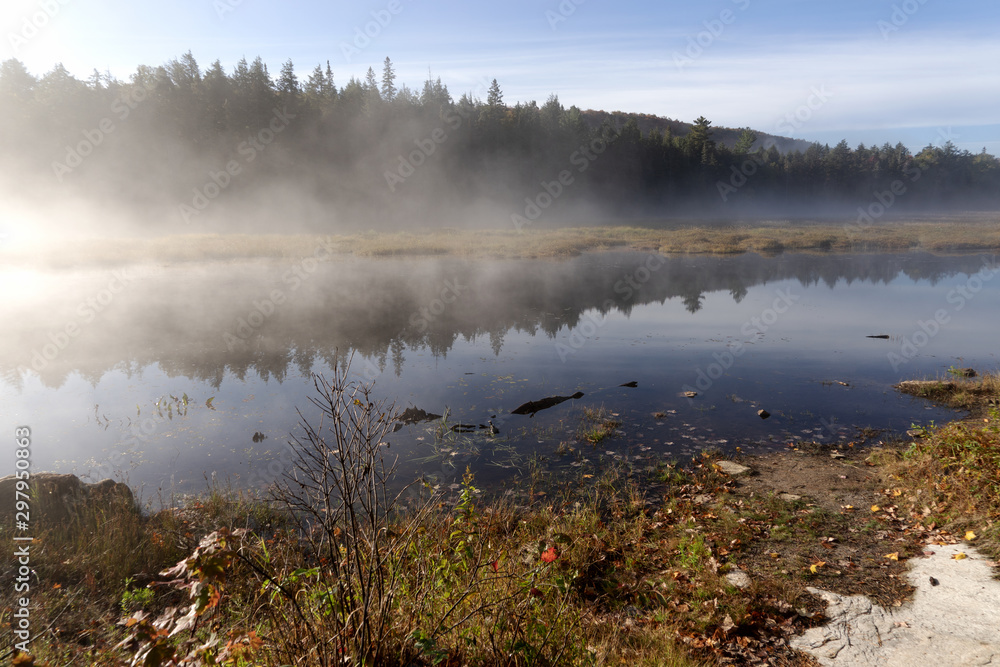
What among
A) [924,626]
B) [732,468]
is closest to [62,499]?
[924,626]

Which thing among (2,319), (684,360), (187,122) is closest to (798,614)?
(684,360)

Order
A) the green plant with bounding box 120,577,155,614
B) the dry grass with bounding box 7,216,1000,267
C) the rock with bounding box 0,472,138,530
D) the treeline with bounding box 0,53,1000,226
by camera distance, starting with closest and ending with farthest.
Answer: the green plant with bounding box 120,577,155,614 → the rock with bounding box 0,472,138,530 → the dry grass with bounding box 7,216,1000,267 → the treeline with bounding box 0,53,1000,226

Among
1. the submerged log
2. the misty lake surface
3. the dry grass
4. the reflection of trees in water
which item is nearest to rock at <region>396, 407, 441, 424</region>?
the misty lake surface

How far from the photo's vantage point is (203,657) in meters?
2.39

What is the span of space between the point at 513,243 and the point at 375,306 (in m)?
24.9

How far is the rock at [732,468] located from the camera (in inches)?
304

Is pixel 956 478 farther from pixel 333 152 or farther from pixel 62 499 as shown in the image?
pixel 333 152

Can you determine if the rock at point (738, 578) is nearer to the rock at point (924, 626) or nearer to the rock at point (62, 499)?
the rock at point (924, 626)

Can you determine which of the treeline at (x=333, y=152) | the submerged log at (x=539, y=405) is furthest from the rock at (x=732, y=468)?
the treeline at (x=333, y=152)

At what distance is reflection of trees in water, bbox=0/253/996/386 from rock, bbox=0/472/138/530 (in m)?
3.44

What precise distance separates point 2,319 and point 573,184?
7049 centimetres

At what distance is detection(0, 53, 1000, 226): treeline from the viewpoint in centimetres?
5700

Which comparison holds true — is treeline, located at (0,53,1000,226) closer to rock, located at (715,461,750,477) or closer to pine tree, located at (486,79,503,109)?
pine tree, located at (486,79,503,109)

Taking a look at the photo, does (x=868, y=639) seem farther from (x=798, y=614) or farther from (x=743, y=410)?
(x=743, y=410)
